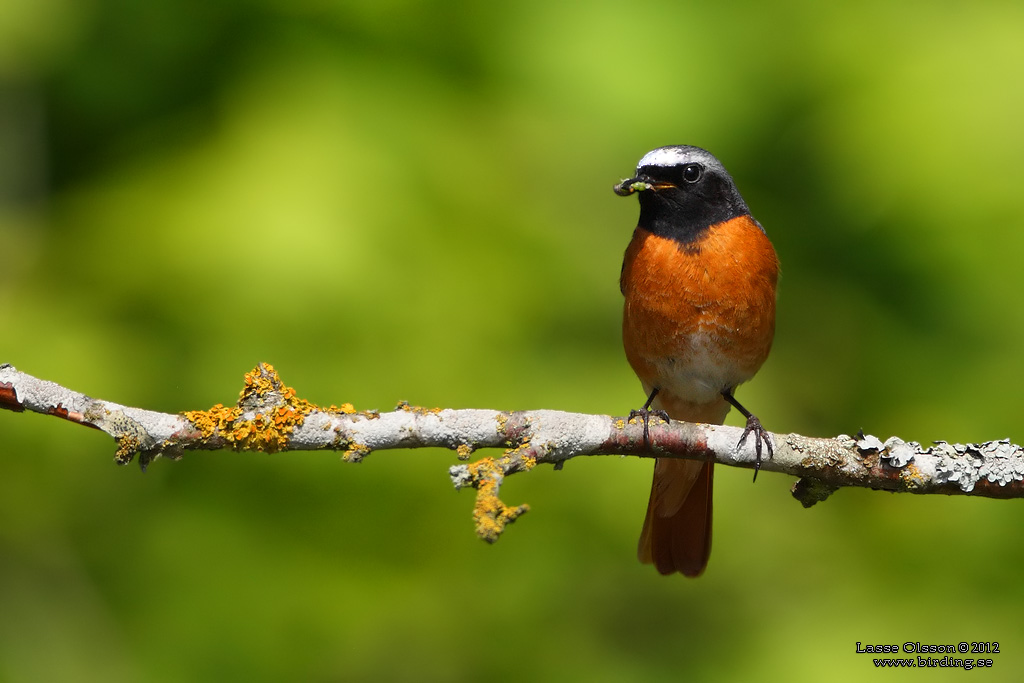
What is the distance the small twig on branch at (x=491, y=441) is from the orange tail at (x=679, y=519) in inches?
45.7

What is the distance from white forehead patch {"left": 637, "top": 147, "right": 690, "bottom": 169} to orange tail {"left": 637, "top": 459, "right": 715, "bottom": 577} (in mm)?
1435

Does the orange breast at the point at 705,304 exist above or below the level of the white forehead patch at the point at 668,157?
below

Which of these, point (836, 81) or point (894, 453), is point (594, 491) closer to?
point (894, 453)

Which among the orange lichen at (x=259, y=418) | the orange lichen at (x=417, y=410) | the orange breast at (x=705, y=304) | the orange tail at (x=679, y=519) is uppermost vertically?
the orange breast at (x=705, y=304)

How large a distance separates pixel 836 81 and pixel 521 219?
1.74 meters

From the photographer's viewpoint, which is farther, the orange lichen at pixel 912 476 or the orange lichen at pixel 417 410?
the orange lichen at pixel 912 476

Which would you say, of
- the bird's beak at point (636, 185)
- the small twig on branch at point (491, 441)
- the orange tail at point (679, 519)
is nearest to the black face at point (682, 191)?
the bird's beak at point (636, 185)

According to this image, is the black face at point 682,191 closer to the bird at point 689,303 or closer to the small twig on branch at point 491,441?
the bird at point 689,303

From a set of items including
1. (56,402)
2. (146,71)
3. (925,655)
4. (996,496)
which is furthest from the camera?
(146,71)

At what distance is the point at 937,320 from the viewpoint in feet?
15.8

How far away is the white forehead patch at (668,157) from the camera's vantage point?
478cm

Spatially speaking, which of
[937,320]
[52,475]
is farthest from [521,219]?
[52,475]

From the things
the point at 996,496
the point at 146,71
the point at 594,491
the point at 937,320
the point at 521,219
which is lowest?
the point at 996,496

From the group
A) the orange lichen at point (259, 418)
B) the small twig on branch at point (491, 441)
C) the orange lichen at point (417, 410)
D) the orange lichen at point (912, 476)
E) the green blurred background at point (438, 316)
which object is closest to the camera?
the small twig on branch at point (491, 441)
